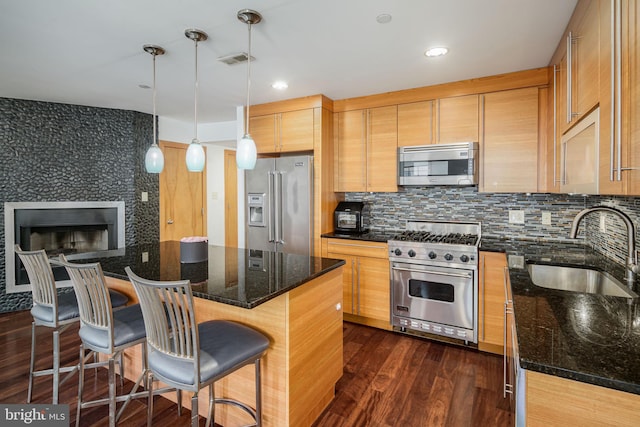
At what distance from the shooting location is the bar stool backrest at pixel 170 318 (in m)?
1.30

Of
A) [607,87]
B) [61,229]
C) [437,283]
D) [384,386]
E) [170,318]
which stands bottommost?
[384,386]

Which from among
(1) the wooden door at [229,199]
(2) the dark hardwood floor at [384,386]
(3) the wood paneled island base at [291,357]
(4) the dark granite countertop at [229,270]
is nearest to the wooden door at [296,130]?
(4) the dark granite countertop at [229,270]

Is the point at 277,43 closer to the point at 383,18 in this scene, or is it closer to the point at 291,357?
the point at 383,18

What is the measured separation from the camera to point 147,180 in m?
4.41

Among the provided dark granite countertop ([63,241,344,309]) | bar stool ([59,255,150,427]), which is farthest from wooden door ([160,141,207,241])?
bar stool ([59,255,150,427])

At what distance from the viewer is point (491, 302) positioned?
276 centimetres

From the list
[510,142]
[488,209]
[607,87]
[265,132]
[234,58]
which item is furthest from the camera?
[265,132]

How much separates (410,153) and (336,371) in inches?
83.8

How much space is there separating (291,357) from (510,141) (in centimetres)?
259

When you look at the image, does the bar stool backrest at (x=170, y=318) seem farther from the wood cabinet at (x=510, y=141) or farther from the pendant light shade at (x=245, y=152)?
the wood cabinet at (x=510, y=141)

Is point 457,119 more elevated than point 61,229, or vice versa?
point 457,119

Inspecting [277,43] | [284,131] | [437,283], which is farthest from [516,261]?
[284,131]

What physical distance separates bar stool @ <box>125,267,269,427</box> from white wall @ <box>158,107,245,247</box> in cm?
250

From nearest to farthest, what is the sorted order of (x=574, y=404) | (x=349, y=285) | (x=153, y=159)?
(x=574, y=404), (x=153, y=159), (x=349, y=285)
